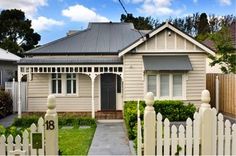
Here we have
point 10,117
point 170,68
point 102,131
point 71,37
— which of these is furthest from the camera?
point 71,37

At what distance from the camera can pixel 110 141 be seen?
478 inches

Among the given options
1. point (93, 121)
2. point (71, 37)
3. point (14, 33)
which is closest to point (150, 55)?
point (93, 121)

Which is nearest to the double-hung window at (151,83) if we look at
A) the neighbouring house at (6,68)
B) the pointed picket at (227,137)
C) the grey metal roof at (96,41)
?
the grey metal roof at (96,41)

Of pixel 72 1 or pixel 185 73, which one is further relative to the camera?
pixel 185 73

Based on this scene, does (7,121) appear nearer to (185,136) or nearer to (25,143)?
(25,143)

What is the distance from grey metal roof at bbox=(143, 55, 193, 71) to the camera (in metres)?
17.2

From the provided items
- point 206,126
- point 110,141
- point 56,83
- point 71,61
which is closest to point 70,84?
point 56,83

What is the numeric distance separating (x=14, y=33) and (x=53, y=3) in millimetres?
34993

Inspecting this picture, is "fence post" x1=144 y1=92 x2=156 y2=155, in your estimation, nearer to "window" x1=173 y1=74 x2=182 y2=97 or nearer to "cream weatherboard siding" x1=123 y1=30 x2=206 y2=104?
"cream weatherboard siding" x1=123 y1=30 x2=206 y2=104

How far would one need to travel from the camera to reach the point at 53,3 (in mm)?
16891

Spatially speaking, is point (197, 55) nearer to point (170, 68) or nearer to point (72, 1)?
point (170, 68)

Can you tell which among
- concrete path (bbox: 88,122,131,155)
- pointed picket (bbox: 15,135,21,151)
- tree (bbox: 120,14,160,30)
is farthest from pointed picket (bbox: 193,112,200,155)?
tree (bbox: 120,14,160,30)

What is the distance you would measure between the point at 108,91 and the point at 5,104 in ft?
19.0

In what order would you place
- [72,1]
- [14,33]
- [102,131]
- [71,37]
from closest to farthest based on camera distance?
1. [102,131]
2. [72,1]
3. [71,37]
4. [14,33]
